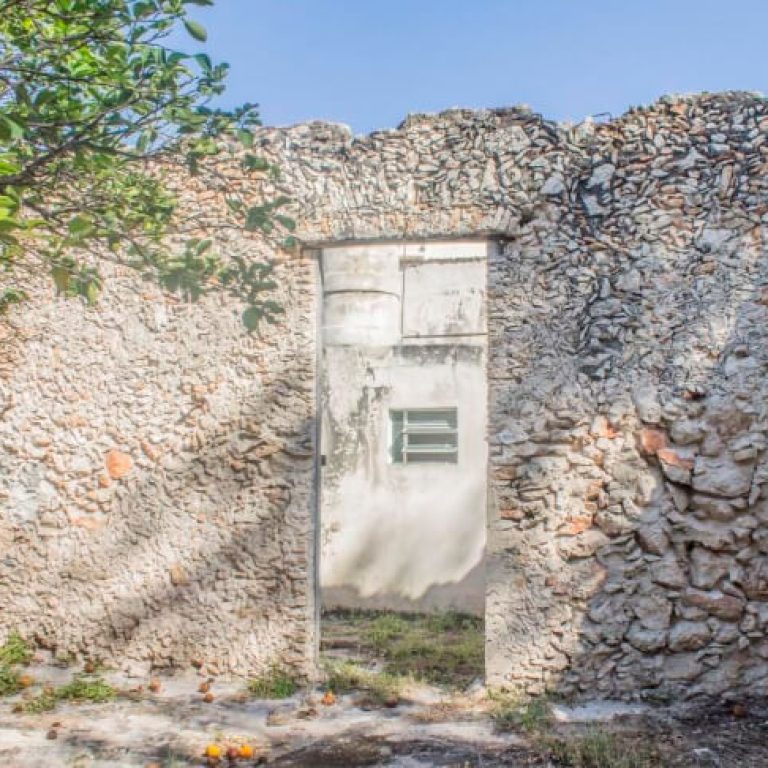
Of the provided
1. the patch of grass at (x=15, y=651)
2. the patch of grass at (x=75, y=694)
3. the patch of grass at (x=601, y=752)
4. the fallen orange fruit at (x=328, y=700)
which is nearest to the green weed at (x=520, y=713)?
the patch of grass at (x=601, y=752)

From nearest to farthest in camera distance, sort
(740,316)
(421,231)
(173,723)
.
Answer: (173,723), (740,316), (421,231)

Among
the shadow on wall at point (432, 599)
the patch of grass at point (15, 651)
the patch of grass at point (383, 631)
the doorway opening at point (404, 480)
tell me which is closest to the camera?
the patch of grass at point (15, 651)

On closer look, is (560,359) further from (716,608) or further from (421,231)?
(716,608)

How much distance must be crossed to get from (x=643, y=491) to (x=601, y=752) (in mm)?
1379

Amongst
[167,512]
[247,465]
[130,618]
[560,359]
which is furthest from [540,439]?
[130,618]

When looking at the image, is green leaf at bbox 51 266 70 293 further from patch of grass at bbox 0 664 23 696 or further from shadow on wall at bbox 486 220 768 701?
patch of grass at bbox 0 664 23 696

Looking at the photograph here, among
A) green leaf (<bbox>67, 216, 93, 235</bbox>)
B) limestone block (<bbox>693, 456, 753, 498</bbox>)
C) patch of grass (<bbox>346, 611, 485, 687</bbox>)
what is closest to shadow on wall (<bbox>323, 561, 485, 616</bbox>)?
patch of grass (<bbox>346, 611, 485, 687</bbox>)

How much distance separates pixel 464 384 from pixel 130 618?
439 centimetres

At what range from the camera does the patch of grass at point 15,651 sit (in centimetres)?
493

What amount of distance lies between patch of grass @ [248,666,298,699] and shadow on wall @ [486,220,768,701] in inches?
42.9

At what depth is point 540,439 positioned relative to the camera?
455 cm

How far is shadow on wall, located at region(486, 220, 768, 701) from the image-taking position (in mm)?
4273

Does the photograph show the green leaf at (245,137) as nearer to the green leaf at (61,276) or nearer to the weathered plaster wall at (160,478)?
the green leaf at (61,276)

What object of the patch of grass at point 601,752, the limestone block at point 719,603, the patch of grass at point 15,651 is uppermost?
the limestone block at point 719,603
